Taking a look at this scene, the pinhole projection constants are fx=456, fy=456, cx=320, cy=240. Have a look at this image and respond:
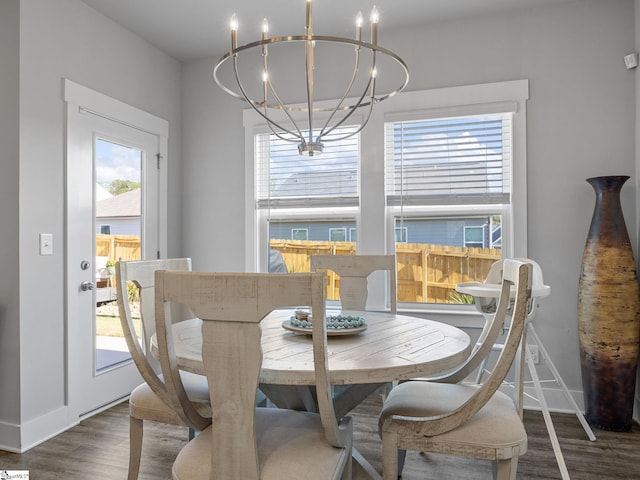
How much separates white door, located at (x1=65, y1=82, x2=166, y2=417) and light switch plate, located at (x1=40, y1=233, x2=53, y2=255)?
109 millimetres

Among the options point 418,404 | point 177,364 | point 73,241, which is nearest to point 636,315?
point 418,404

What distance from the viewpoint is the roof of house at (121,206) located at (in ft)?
10.1

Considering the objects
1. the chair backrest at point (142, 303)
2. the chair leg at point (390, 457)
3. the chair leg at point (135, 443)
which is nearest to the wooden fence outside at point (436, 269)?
the chair backrest at point (142, 303)

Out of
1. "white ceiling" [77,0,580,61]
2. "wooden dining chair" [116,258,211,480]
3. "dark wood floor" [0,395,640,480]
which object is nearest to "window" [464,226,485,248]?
"dark wood floor" [0,395,640,480]

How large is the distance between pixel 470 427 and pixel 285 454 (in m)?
0.62

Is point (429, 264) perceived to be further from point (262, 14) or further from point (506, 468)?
point (262, 14)

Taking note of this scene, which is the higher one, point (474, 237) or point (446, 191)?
point (446, 191)

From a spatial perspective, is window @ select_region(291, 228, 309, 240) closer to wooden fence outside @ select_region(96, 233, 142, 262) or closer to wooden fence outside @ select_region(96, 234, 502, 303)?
wooden fence outside @ select_region(96, 234, 502, 303)

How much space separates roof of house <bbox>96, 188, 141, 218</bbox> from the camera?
3.08m

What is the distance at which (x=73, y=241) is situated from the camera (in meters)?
2.81

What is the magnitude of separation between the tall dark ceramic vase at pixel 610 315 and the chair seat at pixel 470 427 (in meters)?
1.29

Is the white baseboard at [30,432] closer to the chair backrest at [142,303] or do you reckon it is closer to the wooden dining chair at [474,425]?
the chair backrest at [142,303]

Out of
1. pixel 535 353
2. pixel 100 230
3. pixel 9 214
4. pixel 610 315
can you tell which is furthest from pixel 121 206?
pixel 610 315

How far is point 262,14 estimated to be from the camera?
3.18 meters
